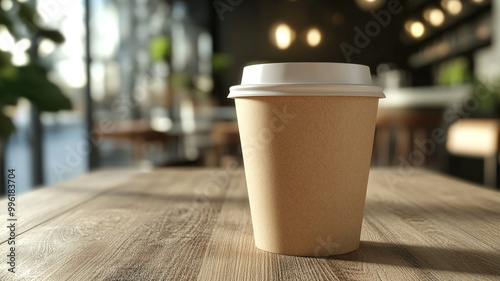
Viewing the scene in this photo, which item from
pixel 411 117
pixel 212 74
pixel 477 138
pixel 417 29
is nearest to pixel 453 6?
pixel 411 117

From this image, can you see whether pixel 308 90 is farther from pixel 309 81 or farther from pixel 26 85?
pixel 26 85

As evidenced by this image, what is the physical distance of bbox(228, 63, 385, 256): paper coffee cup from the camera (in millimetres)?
493

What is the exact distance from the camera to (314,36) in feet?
23.8

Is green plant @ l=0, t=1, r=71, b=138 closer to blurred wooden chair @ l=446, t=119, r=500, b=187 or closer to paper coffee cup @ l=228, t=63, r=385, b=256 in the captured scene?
paper coffee cup @ l=228, t=63, r=385, b=256

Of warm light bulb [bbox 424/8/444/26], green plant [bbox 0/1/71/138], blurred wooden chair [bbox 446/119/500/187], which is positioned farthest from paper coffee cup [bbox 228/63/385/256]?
warm light bulb [bbox 424/8/444/26]

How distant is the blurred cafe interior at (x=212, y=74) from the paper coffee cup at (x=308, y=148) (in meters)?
0.30

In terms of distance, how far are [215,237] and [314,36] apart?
696 cm

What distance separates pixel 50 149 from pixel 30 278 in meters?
2.84

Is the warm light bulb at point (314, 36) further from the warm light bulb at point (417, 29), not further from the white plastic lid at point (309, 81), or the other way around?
the white plastic lid at point (309, 81)

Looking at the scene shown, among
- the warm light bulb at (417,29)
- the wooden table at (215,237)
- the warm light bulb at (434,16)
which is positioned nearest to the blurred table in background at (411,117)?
the warm light bulb at (417,29)

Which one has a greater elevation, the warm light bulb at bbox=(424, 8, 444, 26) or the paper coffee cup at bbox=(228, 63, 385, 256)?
the warm light bulb at bbox=(424, 8, 444, 26)

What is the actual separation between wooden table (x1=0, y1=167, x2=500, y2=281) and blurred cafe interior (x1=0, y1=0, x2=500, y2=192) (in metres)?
0.18

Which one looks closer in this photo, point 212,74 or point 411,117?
point 411,117

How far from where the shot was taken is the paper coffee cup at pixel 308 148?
1.62 ft
